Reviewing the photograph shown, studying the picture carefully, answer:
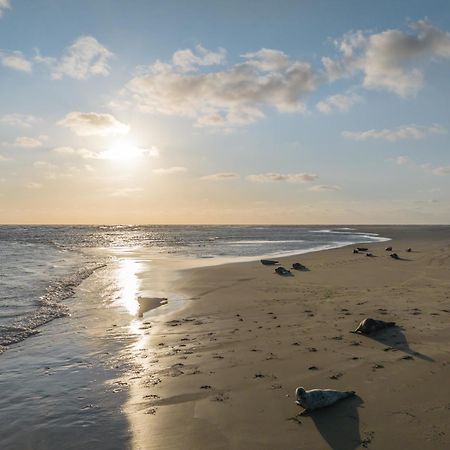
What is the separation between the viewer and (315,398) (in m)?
6.30

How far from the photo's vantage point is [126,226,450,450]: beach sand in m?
5.69

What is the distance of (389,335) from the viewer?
31.8 feet

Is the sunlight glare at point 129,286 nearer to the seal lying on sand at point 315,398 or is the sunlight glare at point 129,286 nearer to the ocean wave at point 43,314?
the ocean wave at point 43,314

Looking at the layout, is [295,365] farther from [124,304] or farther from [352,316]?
[124,304]

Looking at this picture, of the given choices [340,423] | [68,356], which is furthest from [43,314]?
[340,423]

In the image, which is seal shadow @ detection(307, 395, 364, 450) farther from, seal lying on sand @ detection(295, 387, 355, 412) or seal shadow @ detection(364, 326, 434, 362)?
seal shadow @ detection(364, 326, 434, 362)

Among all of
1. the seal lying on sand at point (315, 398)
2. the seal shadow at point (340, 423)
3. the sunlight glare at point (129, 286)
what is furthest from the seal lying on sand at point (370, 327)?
the sunlight glare at point (129, 286)

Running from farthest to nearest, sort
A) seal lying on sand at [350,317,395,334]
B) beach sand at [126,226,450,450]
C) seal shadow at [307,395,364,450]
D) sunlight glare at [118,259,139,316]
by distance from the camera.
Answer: sunlight glare at [118,259,139,316] < seal lying on sand at [350,317,395,334] < beach sand at [126,226,450,450] < seal shadow at [307,395,364,450]

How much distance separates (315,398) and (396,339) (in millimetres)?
4025

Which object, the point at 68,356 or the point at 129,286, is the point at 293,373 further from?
the point at 129,286

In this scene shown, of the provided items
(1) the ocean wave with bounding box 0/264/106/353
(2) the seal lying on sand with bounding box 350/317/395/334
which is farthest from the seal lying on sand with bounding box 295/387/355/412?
(1) the ocean wave with bounding box 0/264/106/353

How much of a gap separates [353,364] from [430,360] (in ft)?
4.92

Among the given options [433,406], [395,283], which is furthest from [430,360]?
[395,283]

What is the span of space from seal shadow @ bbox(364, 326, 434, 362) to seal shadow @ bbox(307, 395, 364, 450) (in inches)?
101
